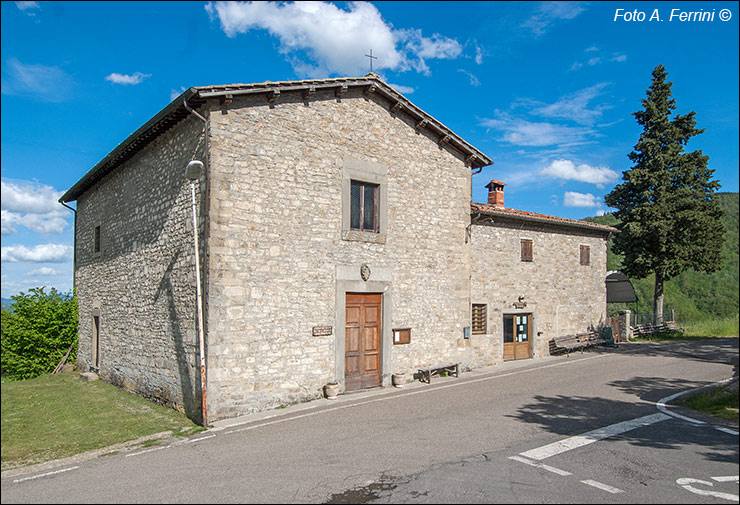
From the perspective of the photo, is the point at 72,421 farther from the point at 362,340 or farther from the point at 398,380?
the point at 398,380

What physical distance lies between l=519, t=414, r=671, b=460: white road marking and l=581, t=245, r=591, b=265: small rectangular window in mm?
11508

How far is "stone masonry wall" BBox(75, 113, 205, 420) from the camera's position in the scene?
34.6 ft

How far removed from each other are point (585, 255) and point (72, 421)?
18.4 meters

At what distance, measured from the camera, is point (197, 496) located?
18.6 feet

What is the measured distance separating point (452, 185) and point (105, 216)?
11486 mm

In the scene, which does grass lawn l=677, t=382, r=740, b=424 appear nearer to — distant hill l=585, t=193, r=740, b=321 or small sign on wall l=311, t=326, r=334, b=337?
small sign on wall l=311, t=326, r=334, b=337

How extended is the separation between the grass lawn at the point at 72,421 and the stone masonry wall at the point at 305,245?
1657 mm

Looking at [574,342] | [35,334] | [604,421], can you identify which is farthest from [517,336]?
[35,334]

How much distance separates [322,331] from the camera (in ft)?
36.7

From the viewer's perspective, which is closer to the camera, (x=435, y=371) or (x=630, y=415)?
(x=630, y=415)

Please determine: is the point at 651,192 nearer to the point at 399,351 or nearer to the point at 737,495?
the point at 399,351

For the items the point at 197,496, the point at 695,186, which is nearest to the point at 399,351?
the point at 197,496

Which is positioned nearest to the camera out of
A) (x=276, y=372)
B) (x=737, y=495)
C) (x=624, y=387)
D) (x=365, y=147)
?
(x=737, y=495)

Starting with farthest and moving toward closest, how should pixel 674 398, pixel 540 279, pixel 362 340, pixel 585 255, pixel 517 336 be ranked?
pixel 585 255, pixel 540 279, pixel 517 336, pixel 362 340, pixel 674 398
